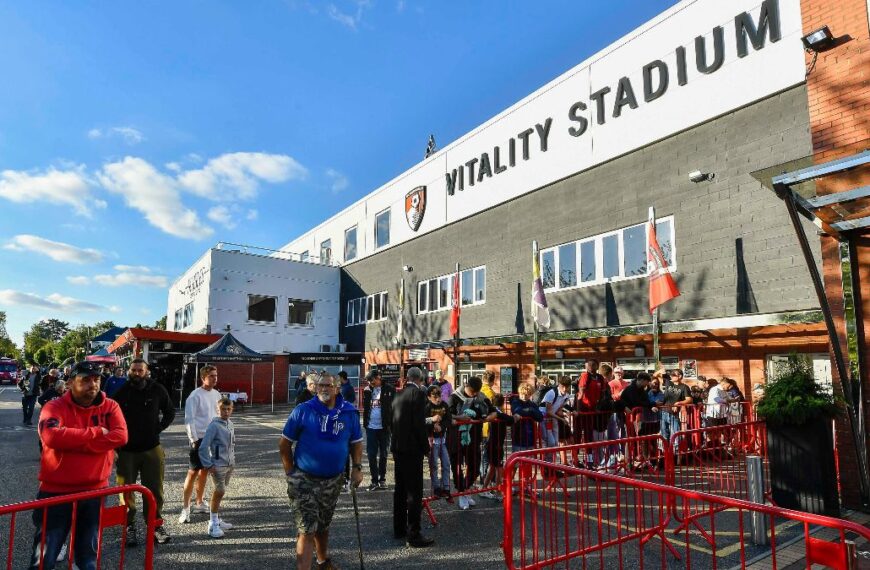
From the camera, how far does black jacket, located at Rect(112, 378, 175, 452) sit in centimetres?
570

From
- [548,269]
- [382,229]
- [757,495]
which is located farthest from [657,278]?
[382,229]

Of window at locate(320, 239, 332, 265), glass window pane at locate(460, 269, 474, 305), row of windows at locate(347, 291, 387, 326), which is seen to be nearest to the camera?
glass window pane at locate(460, 269, 474, 305)

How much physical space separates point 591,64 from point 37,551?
53.3 ft

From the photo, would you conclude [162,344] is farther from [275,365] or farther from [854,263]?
[854,263]

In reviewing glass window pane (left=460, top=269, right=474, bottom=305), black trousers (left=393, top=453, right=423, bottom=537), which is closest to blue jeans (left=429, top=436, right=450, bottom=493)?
black trousers (left=393, top=453, right=423, bottom=537)

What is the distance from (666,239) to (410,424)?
10.2 meters

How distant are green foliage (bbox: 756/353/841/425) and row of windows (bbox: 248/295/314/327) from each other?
25684mm

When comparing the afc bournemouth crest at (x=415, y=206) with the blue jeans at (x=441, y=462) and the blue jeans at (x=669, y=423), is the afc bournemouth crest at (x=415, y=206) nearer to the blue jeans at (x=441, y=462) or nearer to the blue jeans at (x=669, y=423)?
the blue jeans at (x=669, y=423)

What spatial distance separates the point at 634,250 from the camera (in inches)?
571

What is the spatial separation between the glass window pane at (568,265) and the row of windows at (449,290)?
3.86 m

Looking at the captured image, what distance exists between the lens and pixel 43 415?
4.00m

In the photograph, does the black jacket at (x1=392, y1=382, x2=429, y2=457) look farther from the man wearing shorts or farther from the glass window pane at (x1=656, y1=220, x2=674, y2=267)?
the glass window pane at (x1=656, y1=220, x2=674, y2=267)

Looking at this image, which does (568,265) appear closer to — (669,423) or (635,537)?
(669,423)

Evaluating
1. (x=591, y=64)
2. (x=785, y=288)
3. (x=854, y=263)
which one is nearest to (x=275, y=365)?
(x=591, y=64)
